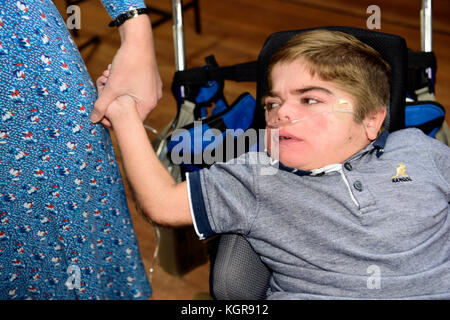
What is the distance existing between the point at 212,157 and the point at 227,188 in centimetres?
27

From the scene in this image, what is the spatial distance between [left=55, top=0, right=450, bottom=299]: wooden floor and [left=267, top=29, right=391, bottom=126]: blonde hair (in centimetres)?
142

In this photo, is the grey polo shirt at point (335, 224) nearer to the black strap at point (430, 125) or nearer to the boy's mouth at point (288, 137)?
the boy's mouth at point (288, 137)

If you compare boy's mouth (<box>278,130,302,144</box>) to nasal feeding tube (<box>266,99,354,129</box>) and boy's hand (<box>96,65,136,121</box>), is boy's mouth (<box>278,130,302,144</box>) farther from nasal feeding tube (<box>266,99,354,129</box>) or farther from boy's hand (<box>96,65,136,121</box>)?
boy's hand (<box>96,65,136,121</box>)

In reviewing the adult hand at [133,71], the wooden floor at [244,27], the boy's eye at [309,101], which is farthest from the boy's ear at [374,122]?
the wooden floor at [244,27]

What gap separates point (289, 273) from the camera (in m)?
1.00

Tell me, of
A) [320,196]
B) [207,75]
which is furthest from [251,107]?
[320,196]

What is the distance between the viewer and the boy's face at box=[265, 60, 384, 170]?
3.40 ft

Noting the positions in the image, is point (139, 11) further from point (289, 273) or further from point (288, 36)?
point (289, 273)

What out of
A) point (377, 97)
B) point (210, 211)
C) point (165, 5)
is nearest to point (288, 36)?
point (377, 97)

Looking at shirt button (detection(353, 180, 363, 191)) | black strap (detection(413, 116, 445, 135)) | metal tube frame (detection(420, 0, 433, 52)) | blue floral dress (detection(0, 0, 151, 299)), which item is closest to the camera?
blue floral dress (detection(0, 0, 151, 299))

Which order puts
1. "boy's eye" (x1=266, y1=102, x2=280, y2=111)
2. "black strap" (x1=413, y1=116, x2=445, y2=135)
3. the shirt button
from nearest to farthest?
1. the shirt button
2. "boy's eye" (x1=266, y1=102, x2=280, y2=111)
3. "black strap" (x1=413, y1=116, x2=445, y2=135)

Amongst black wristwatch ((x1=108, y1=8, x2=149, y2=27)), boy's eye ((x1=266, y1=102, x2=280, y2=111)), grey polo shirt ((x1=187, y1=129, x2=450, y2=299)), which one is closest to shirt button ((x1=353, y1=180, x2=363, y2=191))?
grey polo shirt ((x1=187, y1=129, x2=450, y2=299))

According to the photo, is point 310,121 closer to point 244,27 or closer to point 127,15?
point 127,15

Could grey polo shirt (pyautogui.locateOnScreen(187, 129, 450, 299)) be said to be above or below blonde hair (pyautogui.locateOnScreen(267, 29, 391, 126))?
below
